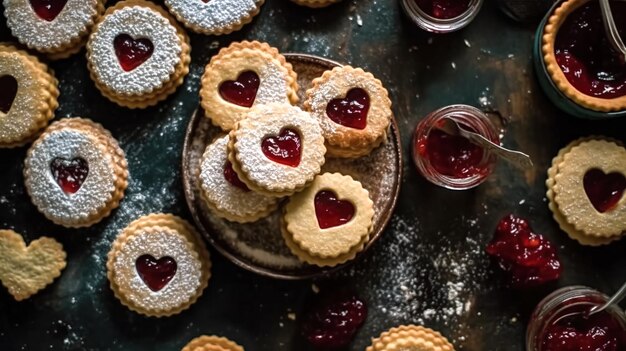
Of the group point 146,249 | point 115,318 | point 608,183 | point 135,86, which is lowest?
point 115,318

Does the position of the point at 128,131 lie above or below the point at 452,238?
above

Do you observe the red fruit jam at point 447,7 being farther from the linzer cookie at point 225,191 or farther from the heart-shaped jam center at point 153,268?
the heart-shaped jam center at point 153,268

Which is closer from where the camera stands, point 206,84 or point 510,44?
point 206,84

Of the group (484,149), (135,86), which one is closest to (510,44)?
(484,149)

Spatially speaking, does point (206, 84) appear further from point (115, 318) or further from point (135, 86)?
point (115, 318)

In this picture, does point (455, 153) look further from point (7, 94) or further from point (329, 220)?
point (7, 94)

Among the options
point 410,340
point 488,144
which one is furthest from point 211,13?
point 410,340

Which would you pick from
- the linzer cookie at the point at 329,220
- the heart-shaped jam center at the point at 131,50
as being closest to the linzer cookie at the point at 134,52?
the heart-shaped jam center at the point at 131,50
